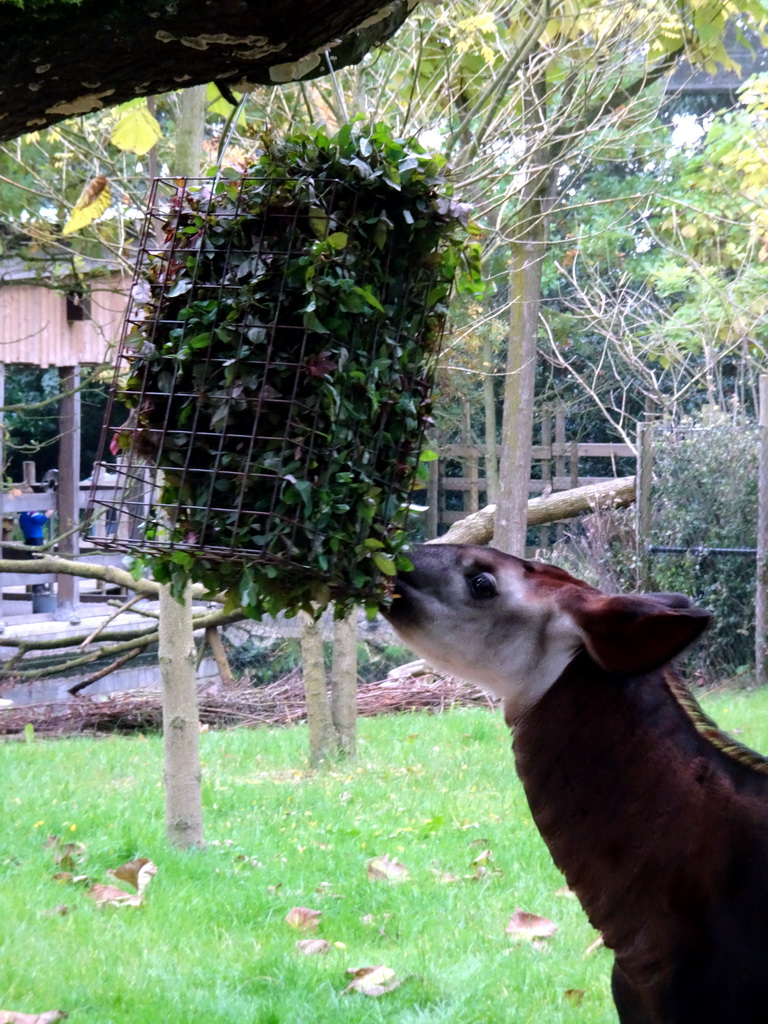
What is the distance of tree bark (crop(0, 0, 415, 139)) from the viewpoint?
2.00 metres

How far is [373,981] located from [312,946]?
39 centimetres

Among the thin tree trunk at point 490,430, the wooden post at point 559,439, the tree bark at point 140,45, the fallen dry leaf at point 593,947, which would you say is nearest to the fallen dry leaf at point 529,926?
the fallen dry leaf at point 593,947

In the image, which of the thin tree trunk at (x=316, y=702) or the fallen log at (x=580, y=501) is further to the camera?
the fallen log at (x=580, y=501)

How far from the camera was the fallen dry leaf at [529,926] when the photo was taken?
409 cm

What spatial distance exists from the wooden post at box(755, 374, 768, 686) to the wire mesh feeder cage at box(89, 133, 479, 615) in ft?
27.7

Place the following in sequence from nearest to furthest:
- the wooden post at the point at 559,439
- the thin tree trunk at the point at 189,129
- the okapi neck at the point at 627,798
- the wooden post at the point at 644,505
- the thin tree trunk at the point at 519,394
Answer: the okapi neck at the point at 627,798 → the thin tree trunk at the point at 189,129 → the thin tree trunk at the point at 519,394 → the wooden post at the point at 644,505 → the wooden post at the point at 559,439

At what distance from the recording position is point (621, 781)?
246 centimetres

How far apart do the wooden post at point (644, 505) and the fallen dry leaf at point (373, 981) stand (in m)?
8.17

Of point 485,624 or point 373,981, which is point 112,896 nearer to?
point 373,981

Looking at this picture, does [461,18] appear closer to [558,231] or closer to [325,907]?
[325,907]

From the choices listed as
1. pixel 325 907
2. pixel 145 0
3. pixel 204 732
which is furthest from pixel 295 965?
pixel 204 732

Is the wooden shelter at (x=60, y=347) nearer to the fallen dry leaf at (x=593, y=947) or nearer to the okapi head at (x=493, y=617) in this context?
the fallen dry leaf at (x=593, y=947)

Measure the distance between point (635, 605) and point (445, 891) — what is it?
Answer: 8.50ft

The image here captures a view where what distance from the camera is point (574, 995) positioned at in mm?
3568
